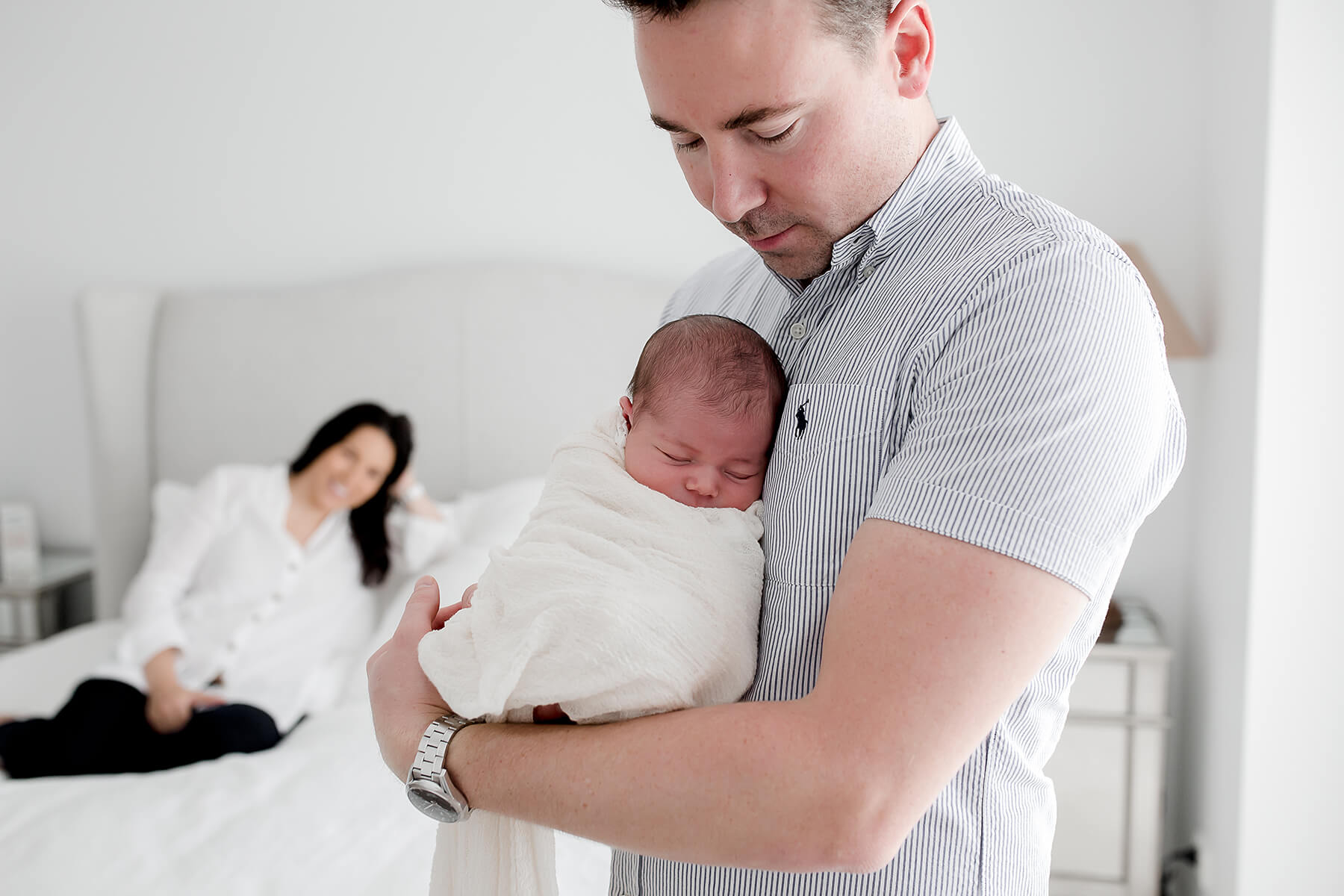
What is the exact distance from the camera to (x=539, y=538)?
0.90m

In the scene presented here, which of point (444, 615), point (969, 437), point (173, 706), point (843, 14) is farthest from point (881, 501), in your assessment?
point (173, 706)

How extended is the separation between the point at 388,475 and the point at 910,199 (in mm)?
1911

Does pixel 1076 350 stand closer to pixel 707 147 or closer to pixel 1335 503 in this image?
pixel 707 147

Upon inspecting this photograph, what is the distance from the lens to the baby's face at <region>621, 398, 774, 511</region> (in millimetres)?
924

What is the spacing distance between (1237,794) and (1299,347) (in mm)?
814

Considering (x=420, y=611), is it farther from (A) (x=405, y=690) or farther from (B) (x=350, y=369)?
(B) (x=350, y=369)

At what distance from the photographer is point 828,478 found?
2.57ft

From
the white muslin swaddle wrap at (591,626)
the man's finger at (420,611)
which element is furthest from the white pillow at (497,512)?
the white muslin swaddle wrap at (591,626)

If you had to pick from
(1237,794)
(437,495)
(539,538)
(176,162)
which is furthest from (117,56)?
(1237,794)

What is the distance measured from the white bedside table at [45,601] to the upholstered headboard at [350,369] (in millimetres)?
185

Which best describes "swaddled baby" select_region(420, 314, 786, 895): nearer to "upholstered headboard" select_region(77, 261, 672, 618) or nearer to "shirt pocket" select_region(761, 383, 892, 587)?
"shirt pocket" select_region(761, 383, 892, 587)

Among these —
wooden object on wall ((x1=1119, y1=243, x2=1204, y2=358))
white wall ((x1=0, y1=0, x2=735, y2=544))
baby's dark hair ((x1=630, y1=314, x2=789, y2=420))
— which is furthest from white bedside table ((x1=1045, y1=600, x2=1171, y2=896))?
baby's dark hair ((x1=630, y1=314, x2=789, y2=420))

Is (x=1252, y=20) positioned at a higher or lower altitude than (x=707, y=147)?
higher

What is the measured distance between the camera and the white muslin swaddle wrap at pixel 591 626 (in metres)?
0.78
